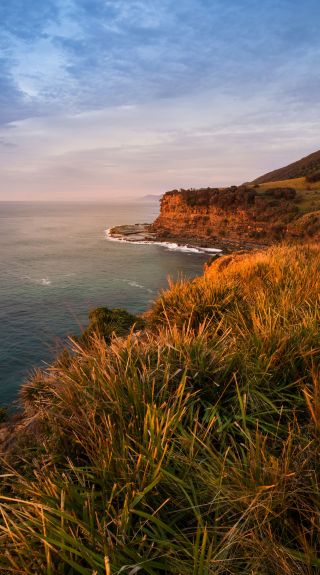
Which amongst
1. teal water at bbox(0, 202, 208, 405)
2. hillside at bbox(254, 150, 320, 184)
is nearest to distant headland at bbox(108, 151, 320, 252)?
teal water at bbox(0, 202, 208, 405)

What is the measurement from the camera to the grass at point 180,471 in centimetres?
149

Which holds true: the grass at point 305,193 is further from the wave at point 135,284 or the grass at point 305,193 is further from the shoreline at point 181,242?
the wave at point 135,284

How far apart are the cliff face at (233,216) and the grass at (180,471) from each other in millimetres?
58265

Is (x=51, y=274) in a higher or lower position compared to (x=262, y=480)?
lower

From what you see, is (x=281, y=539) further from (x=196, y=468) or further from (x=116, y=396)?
(x=116, y=396)

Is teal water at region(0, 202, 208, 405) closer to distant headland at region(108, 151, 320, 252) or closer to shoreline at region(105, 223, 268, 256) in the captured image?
shoreline at region(105, 223, 268, 256)

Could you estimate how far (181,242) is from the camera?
82375 millimetres

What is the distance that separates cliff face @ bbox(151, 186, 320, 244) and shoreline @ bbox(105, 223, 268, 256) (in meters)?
1.55

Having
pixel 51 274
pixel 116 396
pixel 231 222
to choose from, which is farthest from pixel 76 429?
pixel 231 222

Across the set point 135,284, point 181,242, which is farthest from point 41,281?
point 181,242

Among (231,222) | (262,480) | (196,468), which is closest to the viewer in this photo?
(262,480)

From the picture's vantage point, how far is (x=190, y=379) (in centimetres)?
294

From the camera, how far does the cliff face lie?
67688 millimetres

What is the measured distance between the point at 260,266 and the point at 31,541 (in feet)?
23.1
